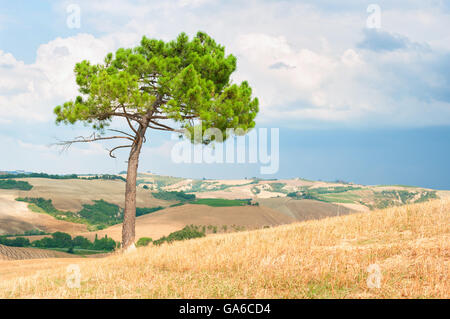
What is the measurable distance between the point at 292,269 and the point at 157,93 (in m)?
12.4

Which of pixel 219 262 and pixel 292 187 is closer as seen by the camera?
pixel 219 262

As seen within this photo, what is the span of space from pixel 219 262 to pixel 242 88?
12.0 m

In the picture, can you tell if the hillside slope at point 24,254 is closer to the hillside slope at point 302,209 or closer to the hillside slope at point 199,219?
the hillside slope at point 199,219

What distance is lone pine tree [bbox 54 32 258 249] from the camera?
56.6ft

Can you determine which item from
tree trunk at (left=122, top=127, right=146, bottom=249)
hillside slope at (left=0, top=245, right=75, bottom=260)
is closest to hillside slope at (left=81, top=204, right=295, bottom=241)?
hillside slope at (left=0, top=245, right=75, bottom=260)

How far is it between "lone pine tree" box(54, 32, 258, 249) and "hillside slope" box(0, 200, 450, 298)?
21.7 ft

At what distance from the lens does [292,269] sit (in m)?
8.76

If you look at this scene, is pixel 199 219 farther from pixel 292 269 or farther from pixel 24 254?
pixel 292 269

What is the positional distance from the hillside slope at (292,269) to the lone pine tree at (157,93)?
662 cm

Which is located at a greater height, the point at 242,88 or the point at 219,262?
the point at 242,88

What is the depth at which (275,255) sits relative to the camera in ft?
34.1

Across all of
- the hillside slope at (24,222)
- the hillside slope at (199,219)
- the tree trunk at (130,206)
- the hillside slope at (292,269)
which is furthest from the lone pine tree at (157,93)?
the hillside slope at (24,222)
